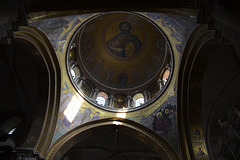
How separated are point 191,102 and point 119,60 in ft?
31.7

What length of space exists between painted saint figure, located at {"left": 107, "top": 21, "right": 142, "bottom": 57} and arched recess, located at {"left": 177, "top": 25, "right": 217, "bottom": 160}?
8433 millimetres

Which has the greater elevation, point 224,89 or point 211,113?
point 224,89

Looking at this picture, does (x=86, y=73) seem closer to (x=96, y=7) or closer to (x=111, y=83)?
(x=111, y=83)

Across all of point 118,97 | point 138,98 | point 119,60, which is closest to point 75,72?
point 118,97

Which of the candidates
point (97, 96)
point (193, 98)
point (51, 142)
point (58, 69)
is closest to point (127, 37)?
point (97, 96)

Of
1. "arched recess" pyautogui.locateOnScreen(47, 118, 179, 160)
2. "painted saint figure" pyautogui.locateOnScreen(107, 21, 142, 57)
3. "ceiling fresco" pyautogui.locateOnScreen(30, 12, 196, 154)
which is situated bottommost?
"arched recess" pyautogui.locateOnScreen(47, 118, 179, 160)

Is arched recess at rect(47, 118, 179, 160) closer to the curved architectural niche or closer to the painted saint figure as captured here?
the curved architectural niche

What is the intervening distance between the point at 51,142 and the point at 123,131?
14.5 ft

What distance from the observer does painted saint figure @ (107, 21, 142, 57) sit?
16.9m

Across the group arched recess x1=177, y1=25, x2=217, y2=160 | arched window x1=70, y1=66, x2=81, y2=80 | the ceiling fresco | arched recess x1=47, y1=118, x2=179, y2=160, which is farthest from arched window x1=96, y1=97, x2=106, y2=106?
arched recess x1=177, y1=25, x2=217, y2=160

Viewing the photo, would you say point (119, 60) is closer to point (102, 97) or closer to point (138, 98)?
point (102, 97)

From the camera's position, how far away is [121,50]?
56.9ft

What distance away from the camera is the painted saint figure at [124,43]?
16.9 meters

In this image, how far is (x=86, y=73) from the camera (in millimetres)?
15055
